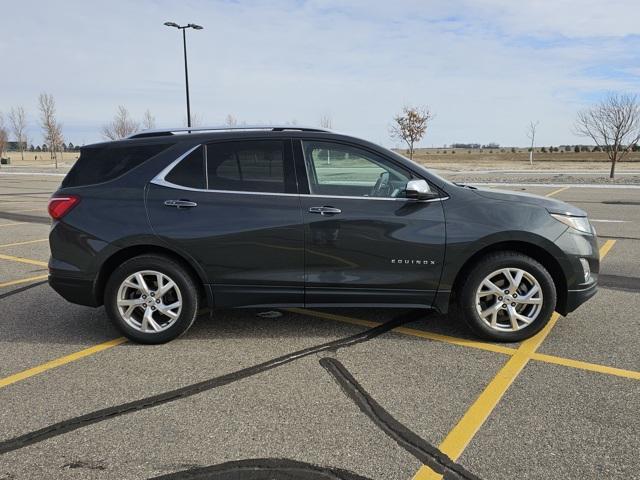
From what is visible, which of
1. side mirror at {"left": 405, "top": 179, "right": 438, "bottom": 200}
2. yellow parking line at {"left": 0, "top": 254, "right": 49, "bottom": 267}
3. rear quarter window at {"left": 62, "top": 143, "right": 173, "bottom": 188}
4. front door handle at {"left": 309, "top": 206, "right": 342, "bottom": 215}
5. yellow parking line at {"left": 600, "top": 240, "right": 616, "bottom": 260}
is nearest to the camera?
side mirror at {"left": 405, "top": 179, "right": 438, "bottom": 200}

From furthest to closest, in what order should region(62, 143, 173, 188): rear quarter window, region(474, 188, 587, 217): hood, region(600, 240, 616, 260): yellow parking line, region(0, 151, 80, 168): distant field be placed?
region(0, 151, 80, 168): distant field < region(600, 240, 616, 260): yellow parking line < region(62, 143, 173, 188): rear quarter window < region(474, 188, 587, 217): hood

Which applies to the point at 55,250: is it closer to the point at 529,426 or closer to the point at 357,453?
the point at 357,453

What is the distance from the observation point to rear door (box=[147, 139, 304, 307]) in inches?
162

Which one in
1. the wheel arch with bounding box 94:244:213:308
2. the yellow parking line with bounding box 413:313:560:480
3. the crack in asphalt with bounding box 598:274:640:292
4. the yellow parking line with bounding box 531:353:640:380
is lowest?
the yellow parking line with bounding box 413:313:560:480

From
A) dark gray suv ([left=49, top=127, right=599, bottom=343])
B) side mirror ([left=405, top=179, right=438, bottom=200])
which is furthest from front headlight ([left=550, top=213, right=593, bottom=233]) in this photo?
side mirror ([left=405, top=179, right=438, bottom=200])

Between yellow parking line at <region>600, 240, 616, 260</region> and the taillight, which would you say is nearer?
the taillight

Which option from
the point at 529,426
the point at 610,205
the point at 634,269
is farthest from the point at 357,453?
the point at 610,205

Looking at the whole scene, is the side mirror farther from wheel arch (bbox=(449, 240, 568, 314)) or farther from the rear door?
the rear door

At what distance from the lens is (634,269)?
676cm

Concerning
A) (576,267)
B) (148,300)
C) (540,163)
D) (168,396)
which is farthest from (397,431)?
(540,163)

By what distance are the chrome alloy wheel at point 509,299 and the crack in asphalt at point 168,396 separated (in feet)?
2.89

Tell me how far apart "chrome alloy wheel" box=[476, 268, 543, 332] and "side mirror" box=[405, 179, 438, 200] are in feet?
2.66

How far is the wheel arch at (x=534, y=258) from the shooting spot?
415 cm

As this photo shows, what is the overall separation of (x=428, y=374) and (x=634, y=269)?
4.52 meters
